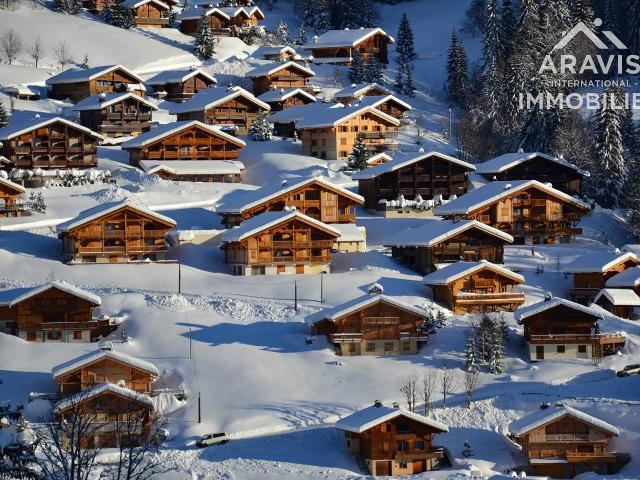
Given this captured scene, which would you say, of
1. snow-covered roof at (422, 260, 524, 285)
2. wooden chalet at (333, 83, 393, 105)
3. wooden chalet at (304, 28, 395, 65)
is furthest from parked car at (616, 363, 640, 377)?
wooden chalet at (304, 28, 395, 65)

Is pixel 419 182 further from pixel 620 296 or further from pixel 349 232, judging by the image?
pixel 620 296

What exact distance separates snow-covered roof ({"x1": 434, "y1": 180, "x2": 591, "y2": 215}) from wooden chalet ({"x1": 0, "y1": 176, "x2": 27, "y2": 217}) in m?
19.5

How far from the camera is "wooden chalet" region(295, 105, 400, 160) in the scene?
9406 centimetres

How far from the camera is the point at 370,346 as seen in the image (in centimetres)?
6353

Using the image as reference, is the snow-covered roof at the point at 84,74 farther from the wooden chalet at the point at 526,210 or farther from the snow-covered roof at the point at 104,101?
the wooden chalet at the point at 526,210

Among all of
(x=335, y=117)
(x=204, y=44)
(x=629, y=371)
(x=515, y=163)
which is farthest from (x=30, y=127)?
(x=629, y=371)

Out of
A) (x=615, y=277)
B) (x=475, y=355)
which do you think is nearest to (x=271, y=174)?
(x=615, y=277)

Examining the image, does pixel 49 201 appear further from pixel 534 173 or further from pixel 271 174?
pixel 534 173

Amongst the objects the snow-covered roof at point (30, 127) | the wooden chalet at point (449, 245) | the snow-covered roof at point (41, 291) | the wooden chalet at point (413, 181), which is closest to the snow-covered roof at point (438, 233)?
the wooden chalet at point (449, 245)

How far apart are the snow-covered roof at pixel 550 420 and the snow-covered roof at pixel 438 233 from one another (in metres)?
18.1

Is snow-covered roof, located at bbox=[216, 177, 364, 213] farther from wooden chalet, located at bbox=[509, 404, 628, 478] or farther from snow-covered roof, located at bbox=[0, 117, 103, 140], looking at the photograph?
wooden chalet, located at bbox=[509, 404, 628, 478]

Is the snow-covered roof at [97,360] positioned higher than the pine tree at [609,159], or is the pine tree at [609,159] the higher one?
the pine tree at [609,159]

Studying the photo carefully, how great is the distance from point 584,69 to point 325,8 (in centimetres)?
2640

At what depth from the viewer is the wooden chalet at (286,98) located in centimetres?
10488
